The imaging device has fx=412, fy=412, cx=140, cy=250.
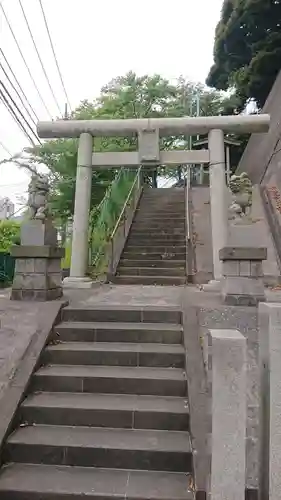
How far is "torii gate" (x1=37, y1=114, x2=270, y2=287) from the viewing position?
9211mm

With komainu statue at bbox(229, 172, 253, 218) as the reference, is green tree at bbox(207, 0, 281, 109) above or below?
above

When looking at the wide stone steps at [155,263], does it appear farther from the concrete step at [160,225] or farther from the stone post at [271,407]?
the stone post at [271,407]

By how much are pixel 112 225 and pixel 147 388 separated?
Answer: 27.5 ft

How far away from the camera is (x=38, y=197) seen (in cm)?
682

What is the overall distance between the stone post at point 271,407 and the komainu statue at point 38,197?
181 inches

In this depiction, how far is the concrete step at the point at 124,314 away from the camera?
5.46 meters

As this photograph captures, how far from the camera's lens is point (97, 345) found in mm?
4980

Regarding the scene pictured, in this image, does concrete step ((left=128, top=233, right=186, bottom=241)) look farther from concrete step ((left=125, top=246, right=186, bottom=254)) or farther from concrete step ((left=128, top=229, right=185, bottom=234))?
concrete step ((left=125, top=246, right=186, bottom=254))

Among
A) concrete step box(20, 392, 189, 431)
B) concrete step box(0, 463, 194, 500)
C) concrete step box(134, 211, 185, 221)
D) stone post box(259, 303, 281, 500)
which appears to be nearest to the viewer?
stone post box(259, 303, 281, 500)

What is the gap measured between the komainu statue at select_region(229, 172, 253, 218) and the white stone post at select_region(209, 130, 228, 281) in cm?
196

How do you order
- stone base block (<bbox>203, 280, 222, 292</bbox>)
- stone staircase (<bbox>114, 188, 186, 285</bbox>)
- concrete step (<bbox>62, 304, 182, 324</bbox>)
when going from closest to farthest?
1. concrete step (<bbox>62, 304, 182, 324</bbox>)
2. stone base block (<bbox>203, 280, 222, 292</bbox>)
3. stone staircase (<bbox>114, 188, 186, 285</bbox>)

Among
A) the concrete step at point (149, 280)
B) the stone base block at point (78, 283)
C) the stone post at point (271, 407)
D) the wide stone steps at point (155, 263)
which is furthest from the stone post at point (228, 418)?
the wide stone steps at point (155, 263)

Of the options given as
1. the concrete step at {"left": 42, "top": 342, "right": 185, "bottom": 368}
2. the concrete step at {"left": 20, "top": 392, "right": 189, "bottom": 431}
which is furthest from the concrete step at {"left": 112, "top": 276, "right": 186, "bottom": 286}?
the concrete step at {"left": 20, "top": 392, "right": 189, "bottom": 431}

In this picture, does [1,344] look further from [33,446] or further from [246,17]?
[246,17]
